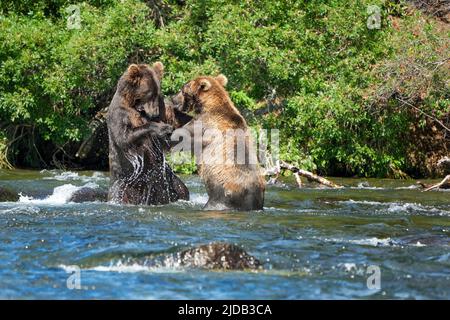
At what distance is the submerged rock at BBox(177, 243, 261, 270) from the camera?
7.46 metres

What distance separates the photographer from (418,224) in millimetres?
10383

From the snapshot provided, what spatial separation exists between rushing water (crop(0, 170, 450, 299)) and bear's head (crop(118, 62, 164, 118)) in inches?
47.7

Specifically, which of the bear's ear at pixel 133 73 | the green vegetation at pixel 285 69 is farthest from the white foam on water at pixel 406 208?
the green vegetation at pixel 285 69

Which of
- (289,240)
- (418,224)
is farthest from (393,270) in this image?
(418,224)

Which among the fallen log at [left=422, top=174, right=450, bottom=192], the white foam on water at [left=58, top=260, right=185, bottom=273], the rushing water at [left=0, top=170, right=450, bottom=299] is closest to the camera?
the rushing water at [left=0, top=170, right=450, bottom=299]

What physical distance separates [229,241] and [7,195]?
197 inches

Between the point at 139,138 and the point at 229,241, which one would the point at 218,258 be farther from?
the point at 139,138

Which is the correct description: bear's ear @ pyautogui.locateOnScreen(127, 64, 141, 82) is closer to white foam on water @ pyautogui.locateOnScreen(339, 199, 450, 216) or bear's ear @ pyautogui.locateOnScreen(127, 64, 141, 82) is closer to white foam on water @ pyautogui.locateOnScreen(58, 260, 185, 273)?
white foam on water @ pyautogui.locateOnScreen(339, 199, 450, 216)

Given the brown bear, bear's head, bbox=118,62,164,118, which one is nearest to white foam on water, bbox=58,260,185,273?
the brown bear

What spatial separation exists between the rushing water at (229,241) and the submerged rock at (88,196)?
30cm

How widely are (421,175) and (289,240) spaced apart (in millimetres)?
10973

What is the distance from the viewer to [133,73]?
37.3 ft

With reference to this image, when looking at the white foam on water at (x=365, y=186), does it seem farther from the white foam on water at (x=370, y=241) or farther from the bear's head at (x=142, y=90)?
the white foam on water at (x=370, y=241)

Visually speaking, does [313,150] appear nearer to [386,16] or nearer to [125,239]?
[386,16]
